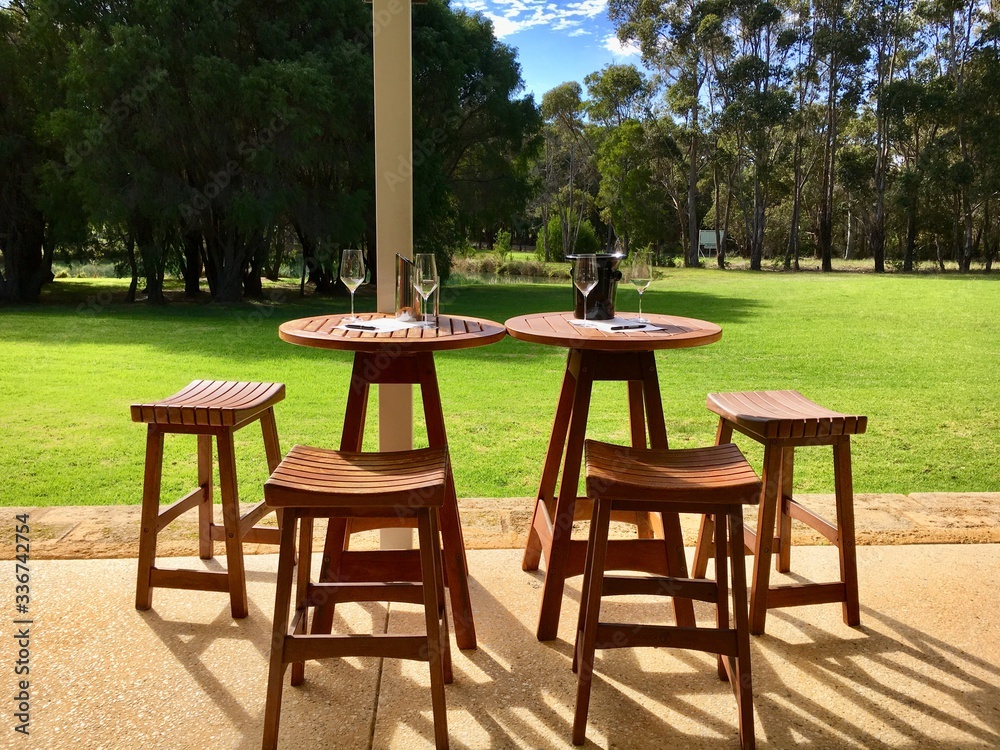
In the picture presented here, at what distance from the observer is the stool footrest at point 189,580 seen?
217cm

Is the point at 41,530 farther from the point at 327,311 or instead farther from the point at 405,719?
the point at 327,311

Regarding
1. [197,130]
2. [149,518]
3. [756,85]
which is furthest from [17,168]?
[756,85]

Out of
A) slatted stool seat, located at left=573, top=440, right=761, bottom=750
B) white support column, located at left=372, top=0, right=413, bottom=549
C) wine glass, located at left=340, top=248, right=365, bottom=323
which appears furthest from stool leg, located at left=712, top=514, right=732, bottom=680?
wine glass, located at left=340, top=248, right=365, bottom=323

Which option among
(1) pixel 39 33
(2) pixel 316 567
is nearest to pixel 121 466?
(2) pixel 316 567

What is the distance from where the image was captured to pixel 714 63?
22.9 metres

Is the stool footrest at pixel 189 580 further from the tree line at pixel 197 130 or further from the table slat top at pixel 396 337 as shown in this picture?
the tree line at pixel 197 130

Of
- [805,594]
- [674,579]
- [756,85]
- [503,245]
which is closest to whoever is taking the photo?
[674,579]

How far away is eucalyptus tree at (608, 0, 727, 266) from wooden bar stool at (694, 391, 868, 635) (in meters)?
20.7

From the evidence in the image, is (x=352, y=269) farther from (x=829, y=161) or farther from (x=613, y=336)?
(x=829, y=161)

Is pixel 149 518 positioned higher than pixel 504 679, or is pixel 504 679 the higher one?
pixel 149 518

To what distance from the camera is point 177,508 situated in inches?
91.2

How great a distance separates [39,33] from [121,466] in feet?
34.6

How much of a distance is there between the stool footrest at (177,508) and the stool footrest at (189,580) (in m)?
0.12

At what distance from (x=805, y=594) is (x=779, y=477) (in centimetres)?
32
